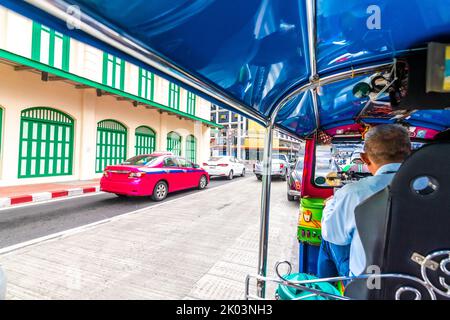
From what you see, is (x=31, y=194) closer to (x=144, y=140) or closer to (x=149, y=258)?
(x=149, y=258)

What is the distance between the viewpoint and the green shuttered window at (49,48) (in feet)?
27.6

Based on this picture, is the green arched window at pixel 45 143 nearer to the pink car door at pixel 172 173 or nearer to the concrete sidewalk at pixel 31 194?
the concrete sidewalk at pixel 31 194

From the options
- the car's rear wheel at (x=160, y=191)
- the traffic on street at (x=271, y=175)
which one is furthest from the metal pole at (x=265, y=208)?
the car's rear wheel at (x=160, y=191)

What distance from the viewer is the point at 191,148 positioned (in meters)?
19.4

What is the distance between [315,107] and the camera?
2.71m

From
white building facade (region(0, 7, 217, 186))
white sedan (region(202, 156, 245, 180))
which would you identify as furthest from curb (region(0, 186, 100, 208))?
white sedan (region(202, 156, 245, 180))

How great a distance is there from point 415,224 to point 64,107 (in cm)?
1200

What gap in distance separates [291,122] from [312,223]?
4.60 ft

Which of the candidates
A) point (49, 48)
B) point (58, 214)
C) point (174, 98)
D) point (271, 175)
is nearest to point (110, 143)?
point (49, 48)

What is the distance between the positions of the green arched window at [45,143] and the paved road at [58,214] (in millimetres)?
3293

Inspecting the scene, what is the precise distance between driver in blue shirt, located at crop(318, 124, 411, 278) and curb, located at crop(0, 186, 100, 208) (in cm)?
780
